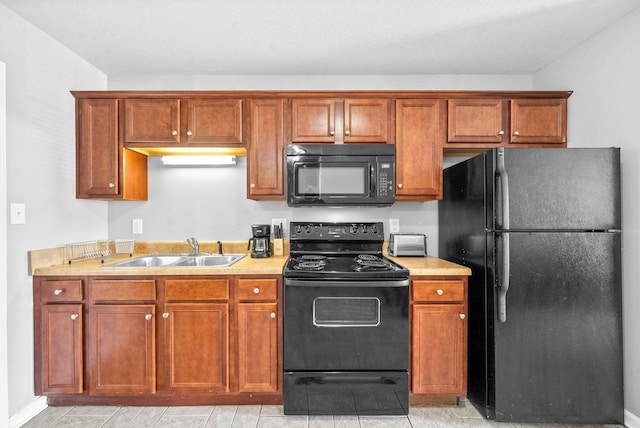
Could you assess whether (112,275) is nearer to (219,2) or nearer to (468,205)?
(219,2)

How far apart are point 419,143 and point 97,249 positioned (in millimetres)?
2638

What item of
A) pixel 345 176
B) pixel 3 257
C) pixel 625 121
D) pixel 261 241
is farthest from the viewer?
pixel 261 241

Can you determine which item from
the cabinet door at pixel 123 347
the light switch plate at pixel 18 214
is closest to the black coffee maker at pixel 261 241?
the cabinet door at pixel 123 347

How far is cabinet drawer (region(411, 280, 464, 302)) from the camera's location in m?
2.20

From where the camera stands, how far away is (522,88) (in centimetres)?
291

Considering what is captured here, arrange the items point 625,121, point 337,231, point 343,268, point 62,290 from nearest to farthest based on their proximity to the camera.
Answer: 1. point 625,121
2. point 62,290
3. point 343,268
4. point 337,231

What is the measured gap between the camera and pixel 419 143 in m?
2.54

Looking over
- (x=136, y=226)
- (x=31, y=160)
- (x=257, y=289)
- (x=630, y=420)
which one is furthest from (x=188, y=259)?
(x=630, y=420)

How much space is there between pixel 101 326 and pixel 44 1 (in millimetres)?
1960

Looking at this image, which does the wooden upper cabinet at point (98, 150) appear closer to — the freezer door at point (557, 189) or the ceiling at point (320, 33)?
the ceiling at point (320, 33)

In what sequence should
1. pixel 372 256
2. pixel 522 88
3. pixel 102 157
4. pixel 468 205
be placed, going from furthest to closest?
1. pixel 522 88
2. pixel 372 256
3. pixel 102 157
4. pixel 468 205

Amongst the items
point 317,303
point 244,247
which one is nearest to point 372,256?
point 317,303

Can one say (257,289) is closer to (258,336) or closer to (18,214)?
(258,336)

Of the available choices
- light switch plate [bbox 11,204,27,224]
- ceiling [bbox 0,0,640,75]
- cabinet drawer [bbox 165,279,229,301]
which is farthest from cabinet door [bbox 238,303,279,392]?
ceiling [bbox 0,0,640,75]
